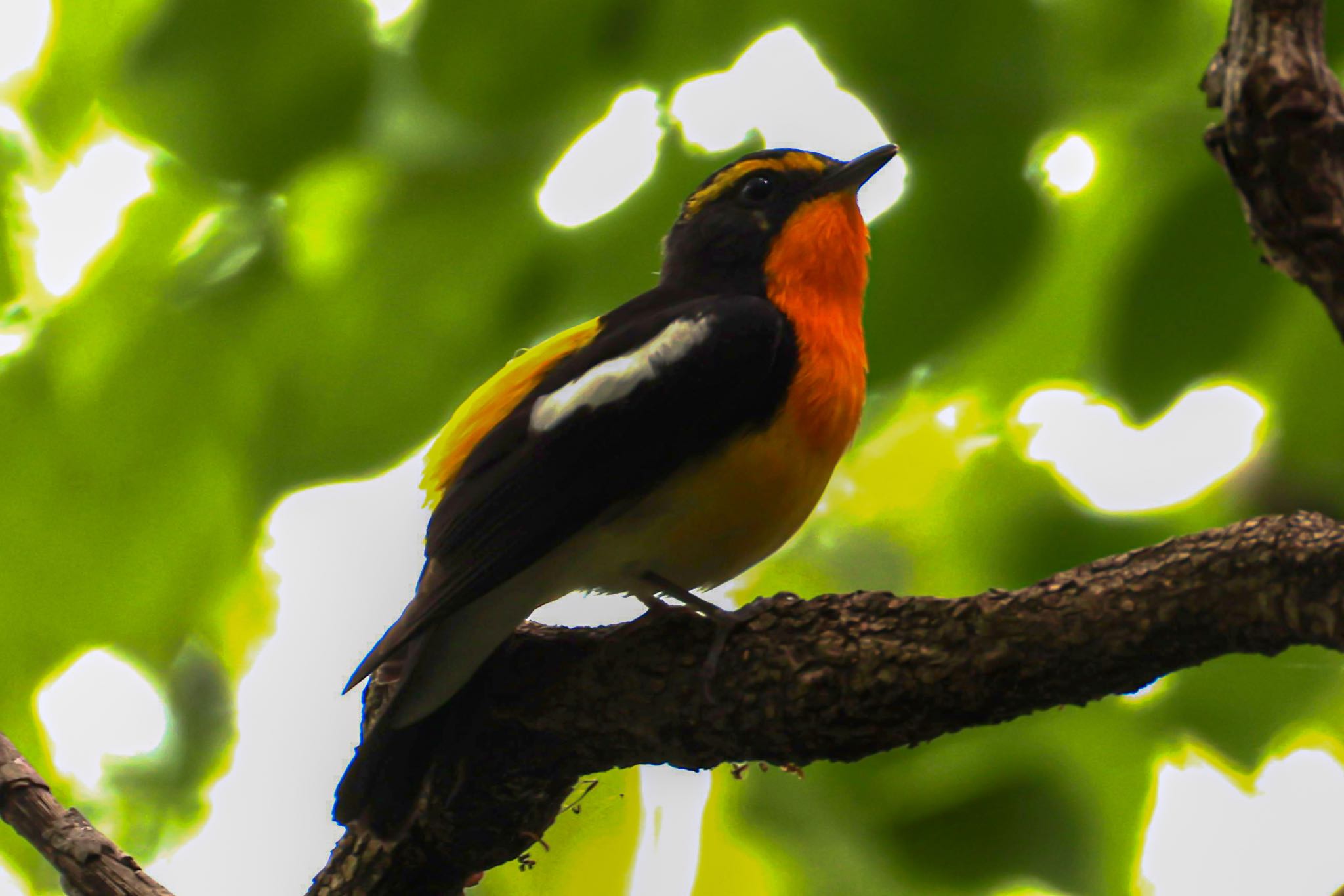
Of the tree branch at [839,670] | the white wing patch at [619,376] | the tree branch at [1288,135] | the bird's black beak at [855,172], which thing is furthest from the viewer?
the bird's black beak at [855,172]

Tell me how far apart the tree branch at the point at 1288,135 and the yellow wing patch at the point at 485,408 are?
6.10 feet

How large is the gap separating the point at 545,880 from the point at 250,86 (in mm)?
2041

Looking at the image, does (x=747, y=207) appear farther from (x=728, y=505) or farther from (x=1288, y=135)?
(x=1288, y=135)

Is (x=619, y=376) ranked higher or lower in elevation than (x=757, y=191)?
lower

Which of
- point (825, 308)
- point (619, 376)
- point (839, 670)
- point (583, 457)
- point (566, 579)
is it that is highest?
point (825, 308)

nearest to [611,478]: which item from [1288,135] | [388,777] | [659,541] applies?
[659,541]

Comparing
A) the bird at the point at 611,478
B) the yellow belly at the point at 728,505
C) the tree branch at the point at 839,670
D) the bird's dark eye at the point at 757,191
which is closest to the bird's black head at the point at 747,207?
the bird's dark eye at the point at 757,191

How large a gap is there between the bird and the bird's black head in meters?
0.35

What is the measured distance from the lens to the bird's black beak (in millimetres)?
3479

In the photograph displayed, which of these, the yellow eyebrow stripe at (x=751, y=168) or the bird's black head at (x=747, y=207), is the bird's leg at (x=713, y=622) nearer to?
the bird's black head at (x=747, y=207)

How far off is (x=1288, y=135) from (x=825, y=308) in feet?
5.89

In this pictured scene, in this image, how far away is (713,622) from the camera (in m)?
2.76

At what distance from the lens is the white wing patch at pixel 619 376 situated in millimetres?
2908

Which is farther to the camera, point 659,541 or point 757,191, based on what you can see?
point 757,191
